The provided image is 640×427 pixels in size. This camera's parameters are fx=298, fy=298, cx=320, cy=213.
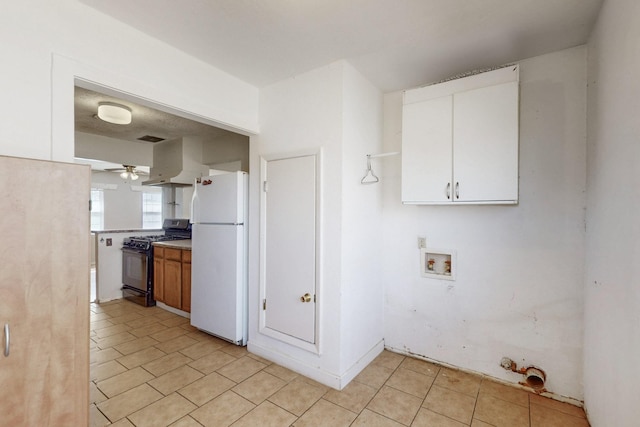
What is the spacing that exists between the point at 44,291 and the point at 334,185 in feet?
5.72

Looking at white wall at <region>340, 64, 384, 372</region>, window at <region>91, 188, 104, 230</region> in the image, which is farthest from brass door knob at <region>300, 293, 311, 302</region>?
window at <region>91, 188, 104, 230</region>

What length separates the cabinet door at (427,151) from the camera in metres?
2.24

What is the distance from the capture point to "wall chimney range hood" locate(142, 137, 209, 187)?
171 inches

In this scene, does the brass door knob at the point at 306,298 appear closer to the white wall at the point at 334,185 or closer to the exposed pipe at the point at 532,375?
the white wall at the point at 334,185

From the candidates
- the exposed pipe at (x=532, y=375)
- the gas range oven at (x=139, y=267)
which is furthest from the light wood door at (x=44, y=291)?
the gas range oven at (x=139, y=267)

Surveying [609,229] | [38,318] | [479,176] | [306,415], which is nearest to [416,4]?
[479,176]

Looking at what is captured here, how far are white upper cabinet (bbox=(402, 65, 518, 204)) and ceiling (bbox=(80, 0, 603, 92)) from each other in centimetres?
24

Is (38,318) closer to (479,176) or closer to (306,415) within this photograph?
(306,415)

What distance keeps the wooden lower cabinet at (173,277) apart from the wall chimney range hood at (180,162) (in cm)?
106

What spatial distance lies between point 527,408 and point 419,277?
112 cm

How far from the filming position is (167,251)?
13.0ft

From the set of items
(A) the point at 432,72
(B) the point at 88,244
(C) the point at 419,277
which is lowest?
(C) the point at 419,277

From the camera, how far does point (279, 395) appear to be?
2162 millimetres

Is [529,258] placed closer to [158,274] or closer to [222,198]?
[222,198]
